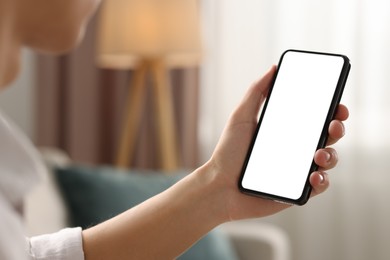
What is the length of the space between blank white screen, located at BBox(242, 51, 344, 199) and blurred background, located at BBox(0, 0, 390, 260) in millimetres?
1786

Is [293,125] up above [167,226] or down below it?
above

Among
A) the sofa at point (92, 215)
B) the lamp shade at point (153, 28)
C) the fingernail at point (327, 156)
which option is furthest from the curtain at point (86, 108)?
the fingernail at point (327, 156)

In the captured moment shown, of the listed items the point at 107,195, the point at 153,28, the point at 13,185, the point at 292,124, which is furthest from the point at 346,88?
the point at 13,185

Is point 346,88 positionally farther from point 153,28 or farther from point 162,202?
point 162,202

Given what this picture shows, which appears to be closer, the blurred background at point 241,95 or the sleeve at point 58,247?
the sleeve at point 58,247

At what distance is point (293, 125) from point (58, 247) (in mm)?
283

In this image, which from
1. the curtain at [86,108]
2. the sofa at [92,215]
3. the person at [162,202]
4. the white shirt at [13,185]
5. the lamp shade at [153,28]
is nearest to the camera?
the white shirt at [13,185]

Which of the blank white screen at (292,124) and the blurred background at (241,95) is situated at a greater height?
the blank white screen at (292,124)

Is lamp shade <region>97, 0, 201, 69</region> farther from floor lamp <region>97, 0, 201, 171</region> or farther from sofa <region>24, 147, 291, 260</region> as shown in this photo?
sofa <region>24, 147, 291, 260</region>

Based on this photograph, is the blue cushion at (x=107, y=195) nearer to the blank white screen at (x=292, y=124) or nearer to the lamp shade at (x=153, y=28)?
the lamp shade at (x=153, y=28)

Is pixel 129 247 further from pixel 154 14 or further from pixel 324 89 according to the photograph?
pixel 154 14

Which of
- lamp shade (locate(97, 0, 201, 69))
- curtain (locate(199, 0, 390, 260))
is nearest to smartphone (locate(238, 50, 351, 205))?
lamp shade (locate(97, 0, 201, 69))

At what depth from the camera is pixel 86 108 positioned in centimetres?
309

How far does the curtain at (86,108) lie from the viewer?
3.04 m
